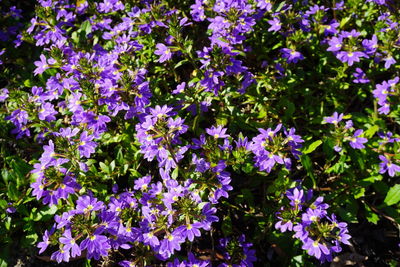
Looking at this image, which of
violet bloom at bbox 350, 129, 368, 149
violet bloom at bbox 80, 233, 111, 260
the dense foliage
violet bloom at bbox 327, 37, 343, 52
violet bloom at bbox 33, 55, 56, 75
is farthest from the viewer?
violet bloom at bbox 327, 37, 343, 52

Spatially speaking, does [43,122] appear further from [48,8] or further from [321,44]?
[321,44]

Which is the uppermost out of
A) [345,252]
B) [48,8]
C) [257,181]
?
[48,8]

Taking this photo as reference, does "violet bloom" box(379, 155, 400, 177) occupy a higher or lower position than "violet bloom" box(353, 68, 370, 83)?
lower

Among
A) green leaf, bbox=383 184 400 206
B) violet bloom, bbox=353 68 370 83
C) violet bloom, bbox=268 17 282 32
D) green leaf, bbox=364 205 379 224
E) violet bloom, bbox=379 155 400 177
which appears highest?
violet bloom, bbox=268 17 282 32

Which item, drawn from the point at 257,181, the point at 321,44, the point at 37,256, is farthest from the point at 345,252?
the point at 37,256

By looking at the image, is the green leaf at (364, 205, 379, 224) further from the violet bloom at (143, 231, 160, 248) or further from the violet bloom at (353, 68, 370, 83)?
the violet bloom at (143, 231, 160, 248)

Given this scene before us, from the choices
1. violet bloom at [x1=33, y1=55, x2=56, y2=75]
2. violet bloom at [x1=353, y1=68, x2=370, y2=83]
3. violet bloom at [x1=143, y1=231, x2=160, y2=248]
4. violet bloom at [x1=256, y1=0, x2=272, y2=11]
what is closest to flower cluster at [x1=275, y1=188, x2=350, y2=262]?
violet bloom at [x1=143, y1=231, x2=160, y2=248]
